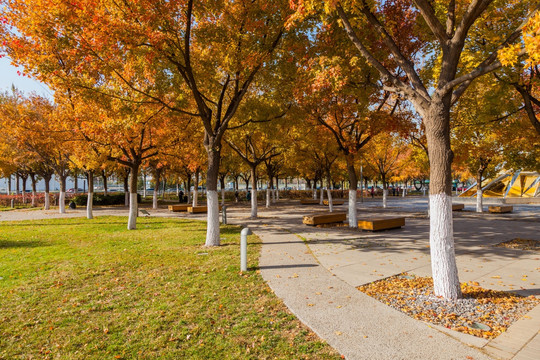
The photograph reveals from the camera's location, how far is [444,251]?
5113 mm

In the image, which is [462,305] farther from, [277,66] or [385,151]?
[385,151]

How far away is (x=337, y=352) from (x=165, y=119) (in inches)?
485

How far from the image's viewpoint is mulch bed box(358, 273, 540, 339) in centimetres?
421

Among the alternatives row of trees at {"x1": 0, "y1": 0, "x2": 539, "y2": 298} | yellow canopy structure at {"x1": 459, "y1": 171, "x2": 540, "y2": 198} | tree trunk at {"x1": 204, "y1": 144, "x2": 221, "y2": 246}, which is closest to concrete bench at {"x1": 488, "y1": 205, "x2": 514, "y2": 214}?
row of trees at {"x1": 0, "y1": 0, "x2": 539, "y2": 298}

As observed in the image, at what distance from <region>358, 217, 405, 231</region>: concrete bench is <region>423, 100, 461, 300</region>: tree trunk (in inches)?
296

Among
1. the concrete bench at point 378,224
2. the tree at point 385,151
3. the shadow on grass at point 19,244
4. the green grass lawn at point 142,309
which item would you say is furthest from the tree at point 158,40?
the tree at point 385,151

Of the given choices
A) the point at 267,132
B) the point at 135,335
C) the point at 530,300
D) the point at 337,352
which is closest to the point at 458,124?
the point at 267,132

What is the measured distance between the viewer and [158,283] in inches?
240

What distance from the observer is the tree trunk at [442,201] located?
504cm

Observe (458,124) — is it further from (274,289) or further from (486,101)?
(274,289)

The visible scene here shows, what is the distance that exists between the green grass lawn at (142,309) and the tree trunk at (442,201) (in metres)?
2.72

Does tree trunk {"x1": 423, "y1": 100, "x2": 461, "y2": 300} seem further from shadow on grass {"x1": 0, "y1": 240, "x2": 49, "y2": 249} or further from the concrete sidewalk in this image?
shadow on grass {"x1": 0, "y1": 240, "x2": 49, "y2": 249}

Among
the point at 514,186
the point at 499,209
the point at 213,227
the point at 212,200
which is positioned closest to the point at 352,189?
the point at 212,200

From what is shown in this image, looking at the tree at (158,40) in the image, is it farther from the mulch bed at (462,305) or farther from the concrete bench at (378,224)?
the concrete bench at (378,224)
